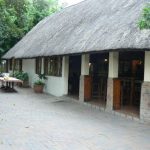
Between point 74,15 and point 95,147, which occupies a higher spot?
point 74,15

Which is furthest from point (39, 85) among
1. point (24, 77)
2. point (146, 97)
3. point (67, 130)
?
point (67, 130)

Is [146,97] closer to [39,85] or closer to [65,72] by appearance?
[65,72]

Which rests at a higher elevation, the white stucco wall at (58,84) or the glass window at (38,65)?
the glass window at (38,65)

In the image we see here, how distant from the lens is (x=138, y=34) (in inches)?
451

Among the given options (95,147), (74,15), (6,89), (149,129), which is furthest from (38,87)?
(95,147)

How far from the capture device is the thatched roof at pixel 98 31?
11820 millimetres

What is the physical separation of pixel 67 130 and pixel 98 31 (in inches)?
214

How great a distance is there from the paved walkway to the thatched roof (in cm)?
222

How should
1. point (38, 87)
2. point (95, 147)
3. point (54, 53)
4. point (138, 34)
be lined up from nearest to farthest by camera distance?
point (95, 147) < point (138, 34) < point (54, 53) < point (38, 87)

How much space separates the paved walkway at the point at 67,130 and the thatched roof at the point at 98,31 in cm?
222

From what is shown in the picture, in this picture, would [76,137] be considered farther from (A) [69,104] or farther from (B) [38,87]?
(B) [38,87]

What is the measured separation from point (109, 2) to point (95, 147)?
1089 centimetres

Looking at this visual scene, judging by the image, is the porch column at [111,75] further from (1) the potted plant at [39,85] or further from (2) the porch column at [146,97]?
(1) the potted plant at [39,85]

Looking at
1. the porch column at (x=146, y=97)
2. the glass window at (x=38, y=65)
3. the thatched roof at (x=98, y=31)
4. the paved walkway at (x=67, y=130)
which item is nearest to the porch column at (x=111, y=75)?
the paved walkway at (x=67, y=130)
